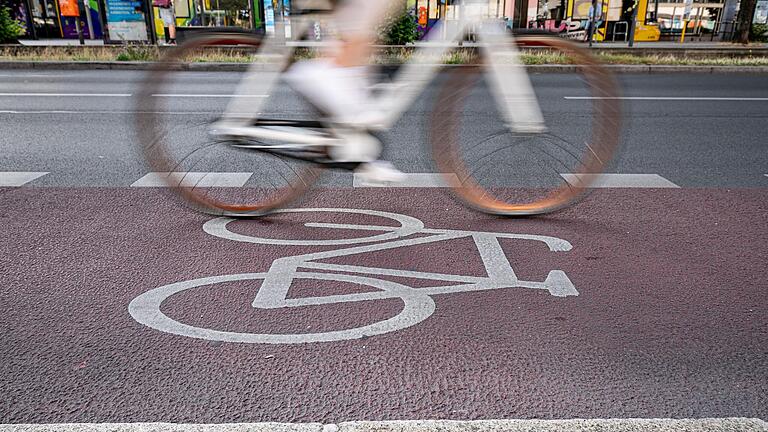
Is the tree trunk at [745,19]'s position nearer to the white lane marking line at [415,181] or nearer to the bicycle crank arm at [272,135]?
the white lane marking line at [415,181]

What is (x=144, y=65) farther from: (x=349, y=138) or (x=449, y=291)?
Answer: (x=449, y=291)

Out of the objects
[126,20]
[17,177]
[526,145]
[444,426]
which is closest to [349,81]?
[526,145]

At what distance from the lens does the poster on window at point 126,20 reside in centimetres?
1878

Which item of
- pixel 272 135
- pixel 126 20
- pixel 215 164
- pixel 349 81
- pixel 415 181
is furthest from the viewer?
pixel 126 20

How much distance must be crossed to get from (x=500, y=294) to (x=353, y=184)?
6.95 feet

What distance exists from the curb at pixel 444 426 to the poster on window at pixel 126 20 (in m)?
19.5

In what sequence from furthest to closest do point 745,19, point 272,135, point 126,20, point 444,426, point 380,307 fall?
point 745,19 → point 126,20 → point 272,135 → point 380,307 → point 444,426

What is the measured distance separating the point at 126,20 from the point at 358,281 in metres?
19.2

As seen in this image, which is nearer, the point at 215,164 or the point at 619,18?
the point at 215,164

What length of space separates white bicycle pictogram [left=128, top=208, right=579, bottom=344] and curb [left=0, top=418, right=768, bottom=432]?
55 centimetres

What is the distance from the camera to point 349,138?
3396 millimetres

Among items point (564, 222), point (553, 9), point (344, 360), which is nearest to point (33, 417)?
point (344, 360)

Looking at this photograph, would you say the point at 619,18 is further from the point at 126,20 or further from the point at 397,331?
the point at 397,331

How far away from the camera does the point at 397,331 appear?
2471mm
